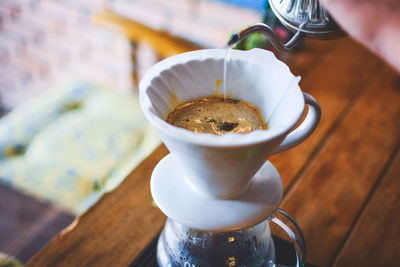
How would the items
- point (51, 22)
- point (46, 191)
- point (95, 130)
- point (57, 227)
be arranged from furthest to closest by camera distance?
point (51, 22) < point (57, 227) < point (95, 130) < point (46, 191)

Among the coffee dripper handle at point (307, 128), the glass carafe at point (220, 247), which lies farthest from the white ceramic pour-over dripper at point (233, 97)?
the glass carafe at point (220, 247)

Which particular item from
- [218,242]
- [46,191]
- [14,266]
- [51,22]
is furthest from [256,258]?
[51,22]

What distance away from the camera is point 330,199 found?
776 mm

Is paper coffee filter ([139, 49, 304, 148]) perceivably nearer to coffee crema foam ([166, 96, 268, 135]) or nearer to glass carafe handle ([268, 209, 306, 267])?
coffee crema foam ([166, 96, 268, 135])

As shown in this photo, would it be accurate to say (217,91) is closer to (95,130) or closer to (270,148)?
(270,148)

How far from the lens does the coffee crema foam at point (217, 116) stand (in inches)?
18.9

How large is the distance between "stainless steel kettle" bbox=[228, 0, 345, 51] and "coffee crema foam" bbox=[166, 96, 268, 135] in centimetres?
10

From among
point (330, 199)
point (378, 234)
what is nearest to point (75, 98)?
point (330, 199)

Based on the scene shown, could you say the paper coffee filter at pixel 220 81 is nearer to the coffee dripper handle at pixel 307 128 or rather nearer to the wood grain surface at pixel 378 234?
the coffee dripper handle at pixel 307 128

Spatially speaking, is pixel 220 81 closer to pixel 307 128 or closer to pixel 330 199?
pixel 307 128

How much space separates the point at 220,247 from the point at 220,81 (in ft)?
A: 0.83

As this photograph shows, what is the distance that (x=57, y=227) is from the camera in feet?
4.72

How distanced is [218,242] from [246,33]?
31 cm

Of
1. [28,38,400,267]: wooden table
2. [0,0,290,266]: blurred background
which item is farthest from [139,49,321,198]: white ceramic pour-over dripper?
[0,0,290,266]: blurred background
